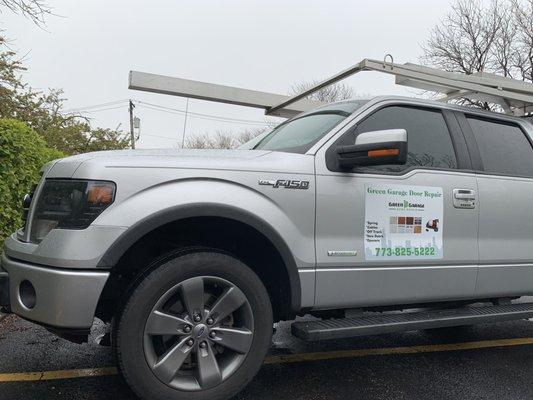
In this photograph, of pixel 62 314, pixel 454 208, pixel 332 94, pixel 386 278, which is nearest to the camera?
pixel 62 314

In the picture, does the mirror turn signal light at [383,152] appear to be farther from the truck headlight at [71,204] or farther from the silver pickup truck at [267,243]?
the truck headlight at [71,204]

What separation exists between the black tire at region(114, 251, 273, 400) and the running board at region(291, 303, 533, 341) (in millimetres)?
286

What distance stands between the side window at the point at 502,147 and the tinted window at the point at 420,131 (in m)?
0.35

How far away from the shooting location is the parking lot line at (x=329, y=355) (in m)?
3.35

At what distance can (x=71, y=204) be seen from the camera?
264 cm

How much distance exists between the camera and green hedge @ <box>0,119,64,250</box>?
513 centimetres

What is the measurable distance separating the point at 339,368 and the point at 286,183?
5.27 feet

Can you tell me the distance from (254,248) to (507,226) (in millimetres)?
2036

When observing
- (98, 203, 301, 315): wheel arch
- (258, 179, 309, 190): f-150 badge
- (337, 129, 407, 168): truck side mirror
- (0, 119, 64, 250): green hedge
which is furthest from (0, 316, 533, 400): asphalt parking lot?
(337, 129, 407, 168): truck side mirror

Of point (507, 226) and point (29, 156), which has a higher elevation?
point (29, 156)

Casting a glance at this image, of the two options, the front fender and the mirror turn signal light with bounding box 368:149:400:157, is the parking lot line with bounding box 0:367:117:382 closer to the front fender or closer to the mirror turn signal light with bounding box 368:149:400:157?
the front fender

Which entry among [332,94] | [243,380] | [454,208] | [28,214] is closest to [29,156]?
[28,214]

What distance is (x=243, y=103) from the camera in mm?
5582

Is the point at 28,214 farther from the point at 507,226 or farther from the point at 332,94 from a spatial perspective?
the point at 332,94
